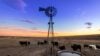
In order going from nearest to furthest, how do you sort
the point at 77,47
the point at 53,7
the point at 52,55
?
the point at 52,55 < the point at 53,7 < the point at 77,47

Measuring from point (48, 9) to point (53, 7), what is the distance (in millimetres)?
765

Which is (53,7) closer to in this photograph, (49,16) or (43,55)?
(49,16)

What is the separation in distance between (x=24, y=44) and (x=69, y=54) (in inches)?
1036

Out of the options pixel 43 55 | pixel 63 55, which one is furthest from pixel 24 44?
pixel 63 55

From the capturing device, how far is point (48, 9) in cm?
2323

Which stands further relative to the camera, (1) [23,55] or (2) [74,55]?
(1) [23,55]

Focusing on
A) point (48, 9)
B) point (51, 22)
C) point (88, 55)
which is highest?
point (48, 9)

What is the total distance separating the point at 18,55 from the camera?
20453mm

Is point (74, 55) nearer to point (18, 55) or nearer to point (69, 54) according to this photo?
point (69, 54)

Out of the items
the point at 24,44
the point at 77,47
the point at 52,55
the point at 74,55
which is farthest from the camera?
the point at 24,44

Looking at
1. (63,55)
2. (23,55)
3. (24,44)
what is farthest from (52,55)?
(24,44)

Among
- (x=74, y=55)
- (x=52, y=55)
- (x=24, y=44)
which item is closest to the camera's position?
(x=74, y=55)

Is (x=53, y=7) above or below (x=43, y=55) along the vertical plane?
above

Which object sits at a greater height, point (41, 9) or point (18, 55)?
point (41, 9)
